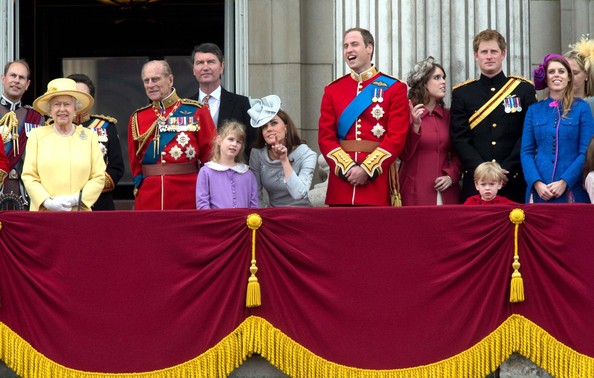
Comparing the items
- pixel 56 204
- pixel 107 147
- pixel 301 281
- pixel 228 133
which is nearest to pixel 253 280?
pixel 301 281

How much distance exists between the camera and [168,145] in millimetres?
10156

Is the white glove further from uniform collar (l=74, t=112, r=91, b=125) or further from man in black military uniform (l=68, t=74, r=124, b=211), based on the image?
uniform collar (l=74, t=112, r=91, b=125)

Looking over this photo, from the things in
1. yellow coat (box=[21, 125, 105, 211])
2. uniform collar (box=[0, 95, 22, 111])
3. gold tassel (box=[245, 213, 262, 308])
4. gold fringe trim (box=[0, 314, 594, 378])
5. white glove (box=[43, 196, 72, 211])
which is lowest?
gold fringe trim (box=[0, 314, 594, 378])

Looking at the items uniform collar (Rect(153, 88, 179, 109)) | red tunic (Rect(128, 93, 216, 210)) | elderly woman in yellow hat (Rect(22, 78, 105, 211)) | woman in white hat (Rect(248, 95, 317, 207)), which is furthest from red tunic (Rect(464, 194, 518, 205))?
elderly woman in yellow hat (Rect(22, 78, 105, 211))

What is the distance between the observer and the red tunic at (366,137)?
9.78 metres

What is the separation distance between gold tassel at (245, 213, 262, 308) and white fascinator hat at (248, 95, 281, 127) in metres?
1.19

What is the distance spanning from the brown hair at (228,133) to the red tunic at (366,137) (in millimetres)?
549

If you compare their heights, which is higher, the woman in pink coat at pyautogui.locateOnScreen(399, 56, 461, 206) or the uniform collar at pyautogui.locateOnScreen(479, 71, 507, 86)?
the uniform collar at pyautogui.locateOnScreen(479, 71, 507, 86)

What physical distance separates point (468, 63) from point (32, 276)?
413cm

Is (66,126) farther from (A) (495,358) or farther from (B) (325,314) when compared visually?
(A) (495,358)

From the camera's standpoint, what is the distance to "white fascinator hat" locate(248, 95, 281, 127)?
9945 millimetres

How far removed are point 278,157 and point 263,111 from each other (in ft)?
1.06

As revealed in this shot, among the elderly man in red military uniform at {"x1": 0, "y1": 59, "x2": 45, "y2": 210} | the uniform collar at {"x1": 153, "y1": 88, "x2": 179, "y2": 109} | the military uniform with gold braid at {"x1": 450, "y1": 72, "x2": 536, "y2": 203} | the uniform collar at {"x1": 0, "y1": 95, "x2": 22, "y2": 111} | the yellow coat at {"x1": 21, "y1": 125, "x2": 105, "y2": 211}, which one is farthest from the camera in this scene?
the uniform collar at {"x1": 0, "y1": 95, "x2": 22, "y2": 111}

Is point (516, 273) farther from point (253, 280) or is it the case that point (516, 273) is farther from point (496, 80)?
point (496, 80)
